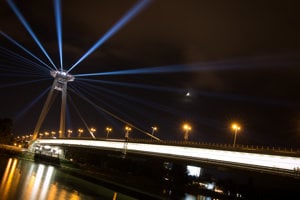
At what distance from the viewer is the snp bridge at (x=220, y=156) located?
33562 millimetres

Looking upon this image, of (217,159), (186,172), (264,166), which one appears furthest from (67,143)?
(264,166)

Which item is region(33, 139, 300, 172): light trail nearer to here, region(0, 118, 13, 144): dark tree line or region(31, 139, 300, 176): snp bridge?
region(31, 139, 300, 176): snp bridge

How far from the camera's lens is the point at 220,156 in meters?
41.8

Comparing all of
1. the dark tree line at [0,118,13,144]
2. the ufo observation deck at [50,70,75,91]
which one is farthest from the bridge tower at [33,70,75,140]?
the dark tree line at [0,118,13,144]

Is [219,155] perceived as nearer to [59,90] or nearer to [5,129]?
[59,90]

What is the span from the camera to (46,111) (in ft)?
293

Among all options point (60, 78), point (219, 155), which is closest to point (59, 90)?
point (60, 78)

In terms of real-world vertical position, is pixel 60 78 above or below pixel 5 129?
above

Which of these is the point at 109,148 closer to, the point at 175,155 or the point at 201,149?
the point at 175,155

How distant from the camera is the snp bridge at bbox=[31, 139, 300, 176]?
33.6 meters

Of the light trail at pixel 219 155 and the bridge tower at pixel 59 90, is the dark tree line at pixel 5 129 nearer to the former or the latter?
the bridge tower at pixel 59 90

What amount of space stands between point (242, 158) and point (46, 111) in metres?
64.4

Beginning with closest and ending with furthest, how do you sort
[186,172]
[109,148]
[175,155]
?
[175,155] → [109,148] → [186,172]

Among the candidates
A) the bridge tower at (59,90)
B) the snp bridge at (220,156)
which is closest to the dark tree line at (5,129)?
the bridge tower at (59,90)
